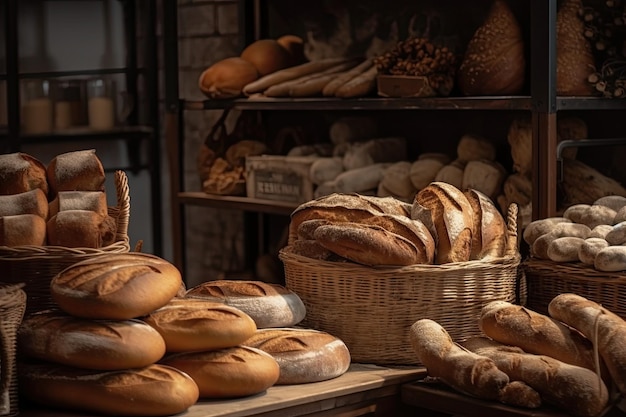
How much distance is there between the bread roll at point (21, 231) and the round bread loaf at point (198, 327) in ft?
1.04

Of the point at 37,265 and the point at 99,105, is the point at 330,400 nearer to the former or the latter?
the point at 37,265

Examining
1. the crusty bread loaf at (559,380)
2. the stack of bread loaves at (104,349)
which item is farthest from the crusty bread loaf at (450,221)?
the stack of bread loaves at (104,349)

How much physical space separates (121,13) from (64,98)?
21.1 inches

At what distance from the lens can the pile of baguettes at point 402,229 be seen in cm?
231

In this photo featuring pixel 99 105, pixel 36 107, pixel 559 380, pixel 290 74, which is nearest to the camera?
pixel 559 380

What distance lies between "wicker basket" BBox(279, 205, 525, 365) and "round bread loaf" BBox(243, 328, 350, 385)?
13 centimetres

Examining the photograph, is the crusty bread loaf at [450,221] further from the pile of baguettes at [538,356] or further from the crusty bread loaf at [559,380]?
the crusty bread loaf at [559,380]

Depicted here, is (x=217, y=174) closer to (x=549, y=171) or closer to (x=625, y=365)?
(x=549, y=171)

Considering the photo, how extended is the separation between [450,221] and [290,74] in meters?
1.73

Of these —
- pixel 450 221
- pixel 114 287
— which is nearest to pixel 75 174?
pixel 114 287

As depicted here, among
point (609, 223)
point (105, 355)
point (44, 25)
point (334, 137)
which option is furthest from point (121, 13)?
point (105, 355)

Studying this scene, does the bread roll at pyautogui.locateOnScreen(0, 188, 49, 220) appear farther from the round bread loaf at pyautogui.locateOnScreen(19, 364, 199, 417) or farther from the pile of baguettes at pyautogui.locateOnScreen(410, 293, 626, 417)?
the pile of baguettes at pyautogui.locateOnScreen(410, 293, 626, 417)

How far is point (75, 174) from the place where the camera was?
2.37 metres

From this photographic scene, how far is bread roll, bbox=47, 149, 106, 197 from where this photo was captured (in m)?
2.37
